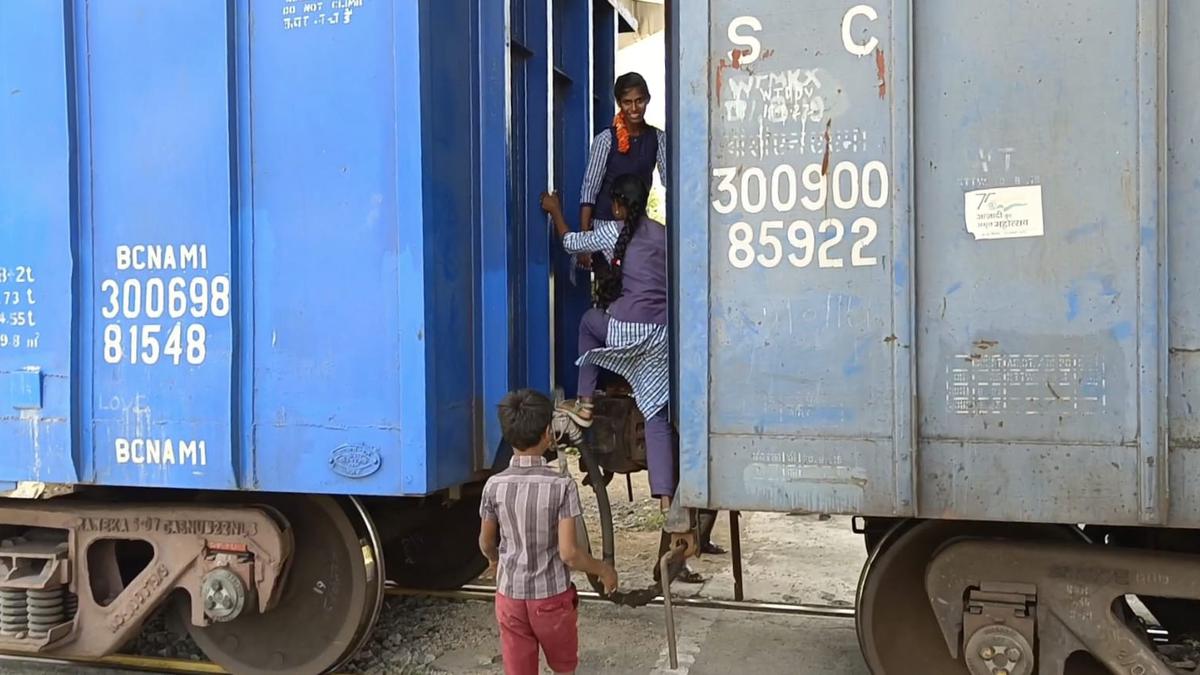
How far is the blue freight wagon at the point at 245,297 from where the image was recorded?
3.34 meters

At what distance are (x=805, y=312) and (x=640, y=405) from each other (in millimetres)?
974

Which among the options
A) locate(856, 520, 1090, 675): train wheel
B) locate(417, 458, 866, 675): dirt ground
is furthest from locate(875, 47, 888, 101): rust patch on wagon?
locate(417, 458, 866, 675): dirt ground

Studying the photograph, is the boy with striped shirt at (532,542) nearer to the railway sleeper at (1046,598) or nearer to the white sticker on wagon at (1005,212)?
the railway sleeper at (1046,598)

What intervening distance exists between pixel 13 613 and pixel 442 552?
6.55 feet

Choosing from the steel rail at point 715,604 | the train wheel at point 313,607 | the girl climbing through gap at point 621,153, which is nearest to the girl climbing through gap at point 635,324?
the girl climbing through gap at point 621,153

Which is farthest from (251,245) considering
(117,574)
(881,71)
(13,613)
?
(881,71)

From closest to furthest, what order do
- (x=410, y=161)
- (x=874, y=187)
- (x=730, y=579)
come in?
1. (x=874, y=187)
2. (x=410, y=161)
3. (x=730, y=579)

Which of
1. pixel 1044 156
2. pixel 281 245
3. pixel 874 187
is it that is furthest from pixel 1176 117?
pixel 281 245

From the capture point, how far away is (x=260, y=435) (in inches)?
137

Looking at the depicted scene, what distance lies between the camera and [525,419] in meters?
2.84

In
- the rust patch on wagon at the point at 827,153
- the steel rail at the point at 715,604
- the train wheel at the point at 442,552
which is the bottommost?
the steel rail at the point at 715,604

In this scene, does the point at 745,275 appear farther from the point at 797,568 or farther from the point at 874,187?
the point at 797,568

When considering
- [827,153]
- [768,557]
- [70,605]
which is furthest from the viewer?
[768,557]

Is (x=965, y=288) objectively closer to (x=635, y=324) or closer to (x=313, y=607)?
(x=635, y=324)
